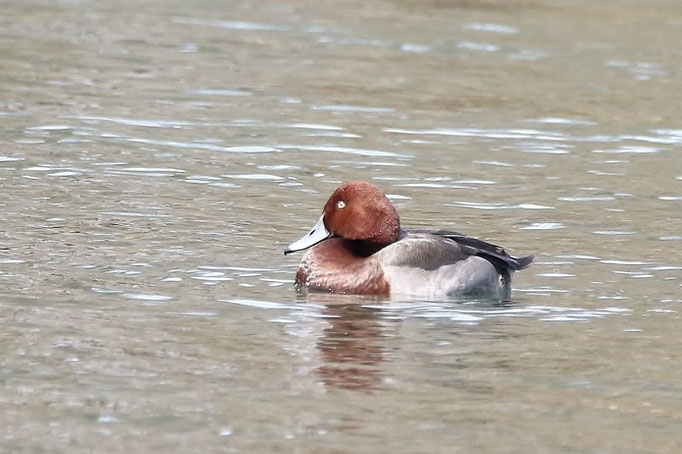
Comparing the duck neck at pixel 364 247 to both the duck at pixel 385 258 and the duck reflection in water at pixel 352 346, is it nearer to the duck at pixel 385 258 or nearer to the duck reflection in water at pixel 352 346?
the duck at pixel 385 258

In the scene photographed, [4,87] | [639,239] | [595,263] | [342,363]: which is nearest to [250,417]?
[342,363]

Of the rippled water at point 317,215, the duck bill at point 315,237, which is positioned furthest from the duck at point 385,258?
the rippled water at point 317,215

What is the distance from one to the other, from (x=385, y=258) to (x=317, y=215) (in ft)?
8.31

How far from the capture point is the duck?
10.1 m

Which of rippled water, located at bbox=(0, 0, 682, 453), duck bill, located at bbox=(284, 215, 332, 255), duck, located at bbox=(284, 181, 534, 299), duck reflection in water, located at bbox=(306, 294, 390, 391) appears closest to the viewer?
rippled water, located at bbox=(0, 0, 682, 453)

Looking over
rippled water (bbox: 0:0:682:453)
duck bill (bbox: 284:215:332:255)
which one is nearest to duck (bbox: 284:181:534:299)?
duck bill (bbox: 284:215:332:255)

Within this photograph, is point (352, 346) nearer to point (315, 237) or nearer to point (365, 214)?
point (365, 214)

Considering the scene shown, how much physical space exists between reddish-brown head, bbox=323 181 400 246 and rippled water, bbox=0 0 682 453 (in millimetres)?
512

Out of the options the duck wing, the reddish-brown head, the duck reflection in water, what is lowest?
the duck reflection in water

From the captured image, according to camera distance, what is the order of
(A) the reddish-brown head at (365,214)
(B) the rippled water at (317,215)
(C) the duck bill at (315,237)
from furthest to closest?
(C) the duck bill at (315,237) → (A) the reddish-brown head at (365,214) → (B) the rippled water at (317,215)

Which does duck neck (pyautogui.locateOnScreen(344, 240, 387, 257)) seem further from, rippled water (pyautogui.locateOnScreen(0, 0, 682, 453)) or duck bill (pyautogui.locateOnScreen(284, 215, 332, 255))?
rippled water (pyautogui.locateOnScreen(0, 0, 682, 453))

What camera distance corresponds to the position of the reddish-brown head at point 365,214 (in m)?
10.3

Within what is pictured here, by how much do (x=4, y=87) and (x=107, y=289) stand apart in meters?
8.30

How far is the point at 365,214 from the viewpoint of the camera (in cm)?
1027
